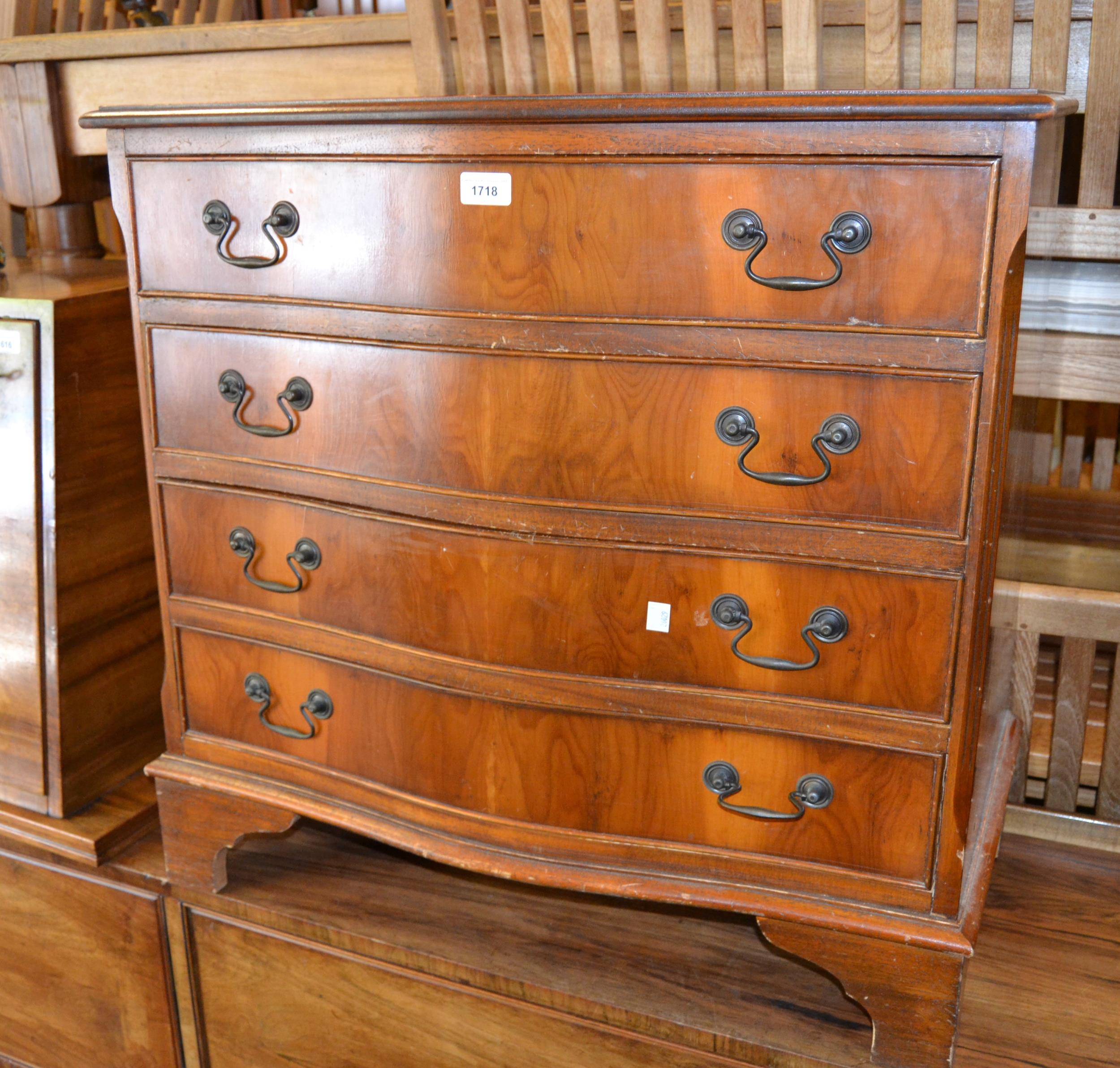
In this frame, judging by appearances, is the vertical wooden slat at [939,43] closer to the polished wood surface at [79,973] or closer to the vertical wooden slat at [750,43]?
the vertical wooden slat at [750,43]

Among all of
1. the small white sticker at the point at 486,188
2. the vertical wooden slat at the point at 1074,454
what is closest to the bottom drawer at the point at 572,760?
the small white sticker at the point at 486,188

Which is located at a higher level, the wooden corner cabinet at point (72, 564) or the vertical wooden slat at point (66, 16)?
the vertical wooden slat at point (66, 16)

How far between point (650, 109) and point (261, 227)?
449 mm

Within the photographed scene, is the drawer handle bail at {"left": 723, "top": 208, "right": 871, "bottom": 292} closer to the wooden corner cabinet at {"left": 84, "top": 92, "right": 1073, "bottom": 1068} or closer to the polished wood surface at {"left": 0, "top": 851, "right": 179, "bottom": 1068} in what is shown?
the wooden corner cabinet at {"left": 84, "top": 92, "right": 1073, "bottom": 1068}

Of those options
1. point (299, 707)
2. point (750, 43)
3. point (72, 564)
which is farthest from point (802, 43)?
point (72, 564)

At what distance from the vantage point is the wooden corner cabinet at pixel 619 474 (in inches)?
40.4

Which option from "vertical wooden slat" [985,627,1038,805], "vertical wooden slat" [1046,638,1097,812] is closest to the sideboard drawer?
"vertical wooden slat" [985,627,1038,805]

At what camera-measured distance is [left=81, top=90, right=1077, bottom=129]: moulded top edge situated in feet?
3.07

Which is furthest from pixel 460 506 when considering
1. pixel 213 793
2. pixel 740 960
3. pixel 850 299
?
pixel 740 960

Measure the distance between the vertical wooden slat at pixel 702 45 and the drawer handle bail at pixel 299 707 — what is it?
0.80 metres

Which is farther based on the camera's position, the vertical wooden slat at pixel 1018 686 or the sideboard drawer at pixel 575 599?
the vertical wooden slat at pixel 1018 686

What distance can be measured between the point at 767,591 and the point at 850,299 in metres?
0.30

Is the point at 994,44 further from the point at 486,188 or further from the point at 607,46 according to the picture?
the point at 486,188

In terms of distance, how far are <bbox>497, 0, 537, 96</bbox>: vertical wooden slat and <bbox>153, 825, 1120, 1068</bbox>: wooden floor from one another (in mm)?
1005
